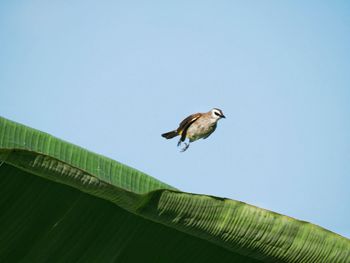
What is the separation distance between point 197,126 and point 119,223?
5.04 meters

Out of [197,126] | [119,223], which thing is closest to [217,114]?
[197,126]

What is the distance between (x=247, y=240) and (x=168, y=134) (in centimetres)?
549

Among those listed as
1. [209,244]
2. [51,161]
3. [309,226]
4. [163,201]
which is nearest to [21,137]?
[51,161]

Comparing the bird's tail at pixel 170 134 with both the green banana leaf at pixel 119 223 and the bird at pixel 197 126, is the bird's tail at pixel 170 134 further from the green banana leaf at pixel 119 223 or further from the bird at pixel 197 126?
the green banana leaf at pixel 119 223

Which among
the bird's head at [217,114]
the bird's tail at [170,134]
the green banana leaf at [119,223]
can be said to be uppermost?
the bird's head at [217,114]

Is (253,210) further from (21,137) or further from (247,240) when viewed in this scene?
(21,137)

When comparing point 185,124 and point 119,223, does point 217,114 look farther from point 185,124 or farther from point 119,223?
point 119,223

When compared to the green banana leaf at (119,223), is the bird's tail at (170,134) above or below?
above

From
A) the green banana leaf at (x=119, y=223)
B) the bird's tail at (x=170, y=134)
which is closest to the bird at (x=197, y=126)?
the bird's tail at (x=170, y=134)

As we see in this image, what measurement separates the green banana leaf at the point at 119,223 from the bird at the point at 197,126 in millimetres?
4787

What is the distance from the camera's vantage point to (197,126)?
24.3ft

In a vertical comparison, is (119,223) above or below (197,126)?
below

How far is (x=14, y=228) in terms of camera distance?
90.3 inches

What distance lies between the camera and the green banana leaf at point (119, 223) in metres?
2.05
